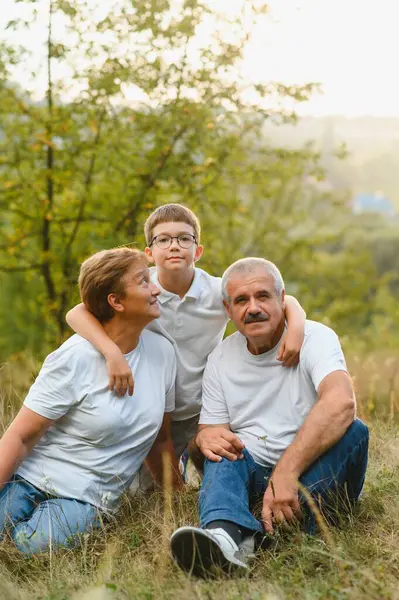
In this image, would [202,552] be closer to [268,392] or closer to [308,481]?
[308,481]

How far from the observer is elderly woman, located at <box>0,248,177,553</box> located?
3271 millimetres

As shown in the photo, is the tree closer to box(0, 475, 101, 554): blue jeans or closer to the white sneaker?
box(0, 475, 101, 554): blue jeans

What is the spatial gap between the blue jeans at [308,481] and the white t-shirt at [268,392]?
13cm

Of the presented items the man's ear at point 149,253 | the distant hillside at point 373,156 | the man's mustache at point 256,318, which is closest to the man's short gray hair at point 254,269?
the man's mustache at point 256,318

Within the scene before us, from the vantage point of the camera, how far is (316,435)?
3.12m

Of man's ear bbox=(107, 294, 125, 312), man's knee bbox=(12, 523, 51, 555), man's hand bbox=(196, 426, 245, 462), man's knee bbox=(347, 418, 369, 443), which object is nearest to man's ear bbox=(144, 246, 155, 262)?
man's ear bbox=(107, 294, 125, 312)

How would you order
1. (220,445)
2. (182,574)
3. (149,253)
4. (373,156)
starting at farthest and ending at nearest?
(373,156), (149,253), (220,445), (182,574)

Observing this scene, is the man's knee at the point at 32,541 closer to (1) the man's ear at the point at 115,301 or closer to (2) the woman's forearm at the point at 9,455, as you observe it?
(2) the woman's forearm at the point at 9,455

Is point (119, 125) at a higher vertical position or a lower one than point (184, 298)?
higher

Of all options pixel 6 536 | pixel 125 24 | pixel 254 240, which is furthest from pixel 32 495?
pixel 254 240

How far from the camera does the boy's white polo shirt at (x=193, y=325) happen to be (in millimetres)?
3830

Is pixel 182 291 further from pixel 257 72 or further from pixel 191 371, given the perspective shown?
pixel 257 72

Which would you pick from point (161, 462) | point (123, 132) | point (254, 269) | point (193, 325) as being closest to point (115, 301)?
point (193, 325)

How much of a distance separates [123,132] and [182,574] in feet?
14.8
